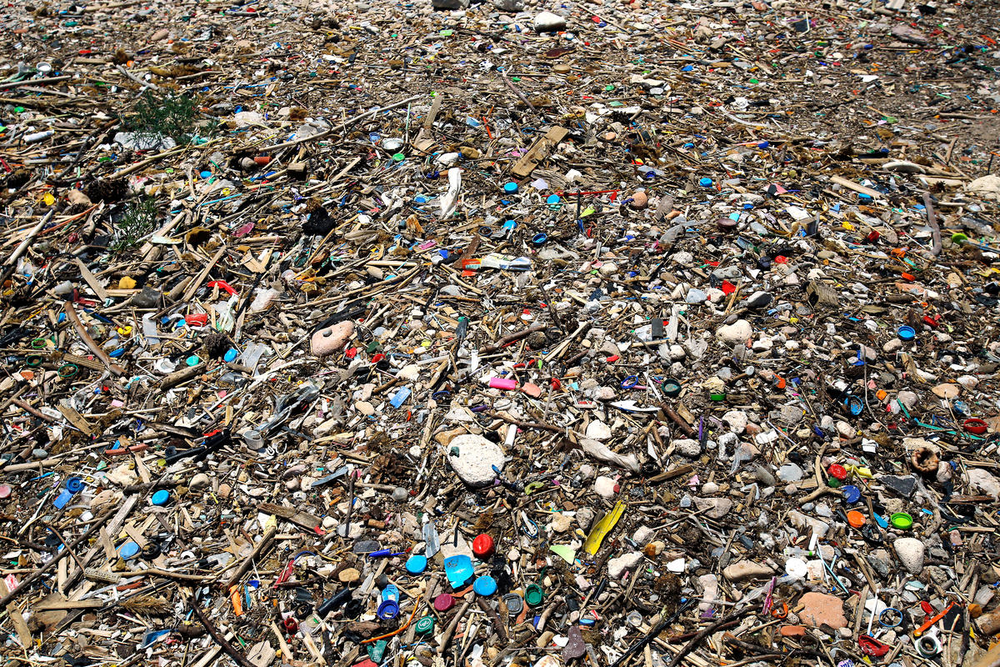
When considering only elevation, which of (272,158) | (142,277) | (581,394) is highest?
(272,158)

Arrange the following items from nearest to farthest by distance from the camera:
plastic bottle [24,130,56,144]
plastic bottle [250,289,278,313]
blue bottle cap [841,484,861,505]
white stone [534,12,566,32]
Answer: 1. blue bottle cap [841,484,861,505]
2. plastic bottle [250,289,278,313]
3. plastic bottle [24,130,56,144]
4. white stone [534,12,566,32]

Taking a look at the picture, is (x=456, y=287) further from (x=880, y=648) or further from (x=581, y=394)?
(x=880, y=648)

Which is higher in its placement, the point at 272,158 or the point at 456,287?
the point at 272,158

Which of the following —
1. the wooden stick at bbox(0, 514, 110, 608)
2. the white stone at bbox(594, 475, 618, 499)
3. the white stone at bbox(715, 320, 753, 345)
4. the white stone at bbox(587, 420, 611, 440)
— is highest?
the white stone at bbox(715, 320, 753, 345)

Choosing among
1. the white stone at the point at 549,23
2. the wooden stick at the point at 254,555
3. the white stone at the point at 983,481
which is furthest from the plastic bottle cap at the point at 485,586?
the white stone at the point at 549,23

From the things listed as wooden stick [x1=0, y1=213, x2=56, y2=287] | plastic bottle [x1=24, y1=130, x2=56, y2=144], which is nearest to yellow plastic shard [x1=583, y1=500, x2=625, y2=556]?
wooden stick [x1=0, y1=213, x2=56, y2=287]

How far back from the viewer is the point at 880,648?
2385 millimetres

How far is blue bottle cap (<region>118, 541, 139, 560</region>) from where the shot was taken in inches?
109

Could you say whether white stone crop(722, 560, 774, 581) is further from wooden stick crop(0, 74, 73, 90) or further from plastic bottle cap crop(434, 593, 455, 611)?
wooden stick crop(0, 74, 73, 90)

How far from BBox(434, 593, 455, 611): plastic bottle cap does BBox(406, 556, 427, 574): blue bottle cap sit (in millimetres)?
142

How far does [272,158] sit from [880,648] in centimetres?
462

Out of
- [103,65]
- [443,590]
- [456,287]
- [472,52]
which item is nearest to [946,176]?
[456,287]

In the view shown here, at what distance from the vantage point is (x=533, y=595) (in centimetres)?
255

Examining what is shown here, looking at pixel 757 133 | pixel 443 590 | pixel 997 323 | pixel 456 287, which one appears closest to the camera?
pixel 443 590
